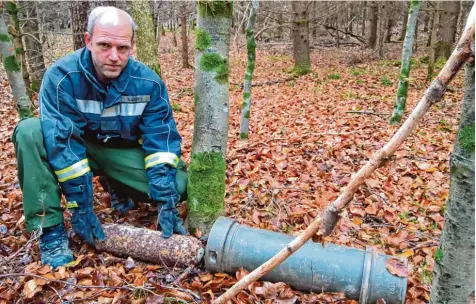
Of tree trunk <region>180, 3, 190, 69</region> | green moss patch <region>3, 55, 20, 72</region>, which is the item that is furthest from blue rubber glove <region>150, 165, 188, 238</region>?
tree trunk <region>180, 3, 190, 69</region>

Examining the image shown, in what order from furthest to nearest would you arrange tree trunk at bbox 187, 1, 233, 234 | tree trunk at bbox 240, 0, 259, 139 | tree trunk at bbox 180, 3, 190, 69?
tree trunk at bbox 180, 3, 190, 69 < tree trunk at bbox 240, 0, 259, 139 < tree trunk at bbox 187, 1, 233, 234

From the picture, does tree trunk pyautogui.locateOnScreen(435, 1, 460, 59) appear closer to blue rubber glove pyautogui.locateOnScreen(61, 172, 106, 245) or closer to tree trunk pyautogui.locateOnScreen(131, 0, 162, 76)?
tree trunk pyautogui.locateOnScreen(131, 0, 162, 76)

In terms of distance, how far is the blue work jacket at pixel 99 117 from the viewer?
102 inches

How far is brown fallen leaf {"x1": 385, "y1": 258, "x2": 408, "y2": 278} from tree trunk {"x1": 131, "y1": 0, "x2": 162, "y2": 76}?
5.30m

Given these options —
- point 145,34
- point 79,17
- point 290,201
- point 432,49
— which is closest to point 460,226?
point 290,201

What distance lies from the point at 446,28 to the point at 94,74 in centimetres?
1121

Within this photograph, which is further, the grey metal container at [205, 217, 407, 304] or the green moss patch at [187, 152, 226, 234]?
the green moss patch at [187, 152, 226, 234]

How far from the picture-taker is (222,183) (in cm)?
297

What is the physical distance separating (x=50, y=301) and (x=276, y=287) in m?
1.43

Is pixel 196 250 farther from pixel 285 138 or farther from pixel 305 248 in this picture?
pixel 285 138

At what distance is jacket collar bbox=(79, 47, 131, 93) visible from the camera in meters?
2.73

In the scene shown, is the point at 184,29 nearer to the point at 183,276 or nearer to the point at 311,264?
the point at 183,276

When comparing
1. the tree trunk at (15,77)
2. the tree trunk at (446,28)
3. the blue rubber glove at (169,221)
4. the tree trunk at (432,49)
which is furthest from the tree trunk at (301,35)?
the blue rubber glove at (169,221)

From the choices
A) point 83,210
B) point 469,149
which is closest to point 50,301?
point 83,210
